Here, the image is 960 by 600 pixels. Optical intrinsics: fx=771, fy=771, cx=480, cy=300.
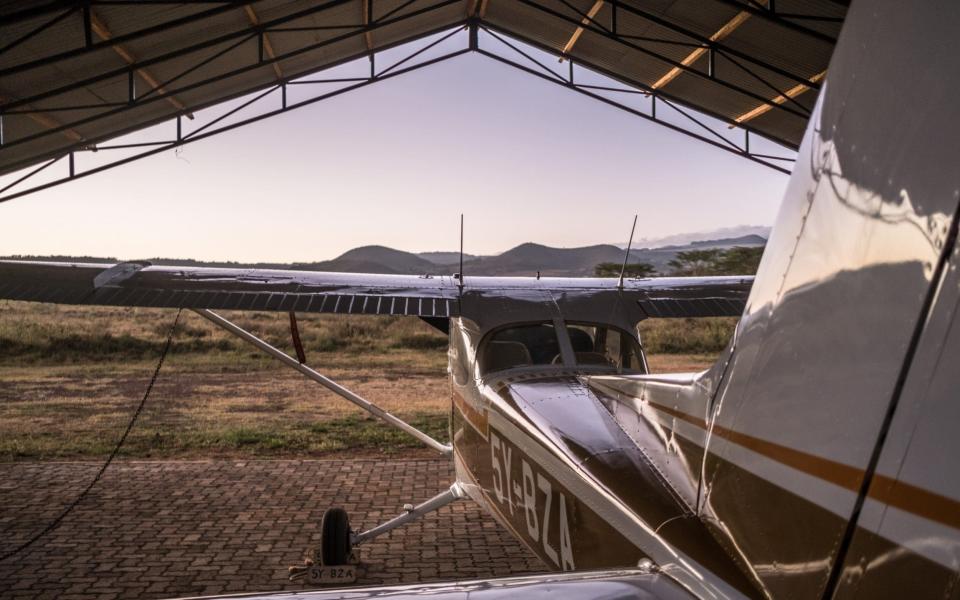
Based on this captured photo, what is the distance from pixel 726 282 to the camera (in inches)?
281

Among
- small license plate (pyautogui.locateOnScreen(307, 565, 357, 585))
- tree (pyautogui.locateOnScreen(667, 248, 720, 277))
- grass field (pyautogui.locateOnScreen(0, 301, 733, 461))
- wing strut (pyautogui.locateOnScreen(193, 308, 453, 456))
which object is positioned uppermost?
tree (pyautogui.locateOnScreen(667, 248, 720, 277))

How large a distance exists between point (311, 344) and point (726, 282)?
2003 cm

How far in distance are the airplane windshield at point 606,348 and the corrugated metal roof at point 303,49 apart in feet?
17.3

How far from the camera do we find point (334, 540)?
5.98m

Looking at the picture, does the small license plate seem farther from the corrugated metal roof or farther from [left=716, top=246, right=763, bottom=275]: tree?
Answer: [left=716, top=246, right=763, bottom=275]: tree

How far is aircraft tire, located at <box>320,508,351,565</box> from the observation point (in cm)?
596

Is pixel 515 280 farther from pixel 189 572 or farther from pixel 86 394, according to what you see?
pixel 86 394

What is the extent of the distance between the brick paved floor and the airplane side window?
1.95 metres

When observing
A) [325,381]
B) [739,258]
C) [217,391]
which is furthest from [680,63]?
[739,258]

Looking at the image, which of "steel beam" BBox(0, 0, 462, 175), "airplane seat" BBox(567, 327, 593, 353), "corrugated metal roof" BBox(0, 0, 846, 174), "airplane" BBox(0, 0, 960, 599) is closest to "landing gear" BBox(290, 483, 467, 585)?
"airplane seat" BBox(567, 327, 593, 353)

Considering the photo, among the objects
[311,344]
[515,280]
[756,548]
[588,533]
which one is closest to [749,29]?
[515,280]

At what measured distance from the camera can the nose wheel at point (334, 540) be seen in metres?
5.96

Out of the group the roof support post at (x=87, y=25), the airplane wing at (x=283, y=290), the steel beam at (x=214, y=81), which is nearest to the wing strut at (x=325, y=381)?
the airplane wing at (x=283, y=290)

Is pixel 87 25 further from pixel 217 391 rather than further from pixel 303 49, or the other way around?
pixel 217 391
